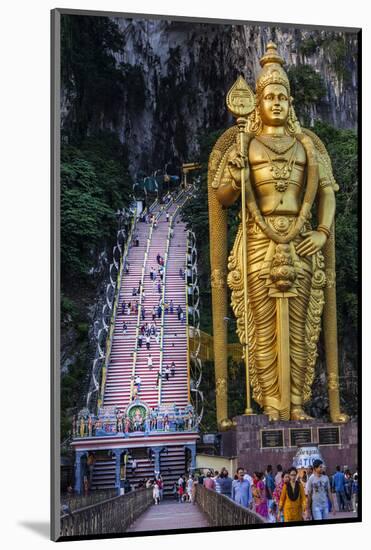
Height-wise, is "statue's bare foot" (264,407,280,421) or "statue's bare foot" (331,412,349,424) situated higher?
"statue's bare foot" (264,407,280,421)

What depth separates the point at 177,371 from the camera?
58.7 feet

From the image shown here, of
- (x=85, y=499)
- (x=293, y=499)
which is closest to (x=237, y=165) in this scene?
(x=293, y=499)

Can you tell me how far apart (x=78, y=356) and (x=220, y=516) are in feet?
8.16

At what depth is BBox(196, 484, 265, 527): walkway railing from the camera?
56.7ft

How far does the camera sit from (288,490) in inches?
708

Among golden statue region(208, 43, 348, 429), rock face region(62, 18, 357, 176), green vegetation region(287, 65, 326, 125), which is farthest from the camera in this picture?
green vegetation region(287, 65, 326, 125)

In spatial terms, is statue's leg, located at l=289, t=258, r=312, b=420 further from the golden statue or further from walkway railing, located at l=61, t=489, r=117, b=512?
walkway railing, located at l=61, t=489, r=117, b=512

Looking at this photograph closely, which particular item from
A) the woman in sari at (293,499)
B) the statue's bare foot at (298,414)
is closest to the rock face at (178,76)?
the statue's bare foot at (298,414)

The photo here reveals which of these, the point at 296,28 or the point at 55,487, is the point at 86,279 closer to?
the point at 55,487

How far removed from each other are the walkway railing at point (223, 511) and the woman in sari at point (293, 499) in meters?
0.51

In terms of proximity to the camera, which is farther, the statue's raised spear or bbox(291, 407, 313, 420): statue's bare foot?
bbox(291, 407, 313, 420): statue's bare foot

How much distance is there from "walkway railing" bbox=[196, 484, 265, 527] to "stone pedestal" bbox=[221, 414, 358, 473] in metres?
0.59

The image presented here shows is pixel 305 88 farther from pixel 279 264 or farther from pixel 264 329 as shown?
pixel 264 329

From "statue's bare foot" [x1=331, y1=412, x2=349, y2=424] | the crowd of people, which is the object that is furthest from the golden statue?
the crowd of people
